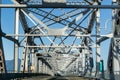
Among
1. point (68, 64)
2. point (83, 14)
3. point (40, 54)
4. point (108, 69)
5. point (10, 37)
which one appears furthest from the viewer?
point (68, 64)

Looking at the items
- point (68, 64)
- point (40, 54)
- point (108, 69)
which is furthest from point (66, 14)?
point (68, 64)

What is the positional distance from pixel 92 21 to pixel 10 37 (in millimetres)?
16544

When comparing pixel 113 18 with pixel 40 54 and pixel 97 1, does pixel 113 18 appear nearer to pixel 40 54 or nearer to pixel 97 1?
pixel 97 1

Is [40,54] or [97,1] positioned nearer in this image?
[97,1]

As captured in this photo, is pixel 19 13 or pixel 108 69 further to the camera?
pixel 19 13

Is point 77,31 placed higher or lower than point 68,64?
higher

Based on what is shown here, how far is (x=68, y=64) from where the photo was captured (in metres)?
107

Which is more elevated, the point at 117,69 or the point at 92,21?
the point at 92,21

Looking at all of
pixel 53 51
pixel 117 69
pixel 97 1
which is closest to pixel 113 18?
pixel 117 69

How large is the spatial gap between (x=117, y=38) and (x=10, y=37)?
1446cm

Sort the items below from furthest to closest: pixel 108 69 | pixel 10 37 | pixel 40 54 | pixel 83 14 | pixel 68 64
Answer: pixel 68 64 → pixel 40 54 → pixel 83 14 → pixel 10 37 → pixel 108 69

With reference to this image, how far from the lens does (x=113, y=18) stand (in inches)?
1469

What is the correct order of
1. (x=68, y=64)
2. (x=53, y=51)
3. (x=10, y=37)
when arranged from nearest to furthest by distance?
(x=10, y=37) → (x=53, y=51) → (x=68, y=64)

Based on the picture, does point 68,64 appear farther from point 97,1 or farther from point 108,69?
point 108,69
